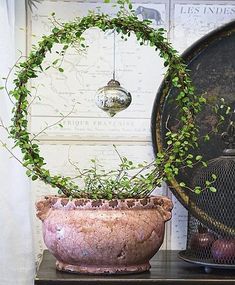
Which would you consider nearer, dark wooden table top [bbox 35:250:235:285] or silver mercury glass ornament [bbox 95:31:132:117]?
dark wooden table top [bbox 35:250:235:285]

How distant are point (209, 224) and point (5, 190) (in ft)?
1.86

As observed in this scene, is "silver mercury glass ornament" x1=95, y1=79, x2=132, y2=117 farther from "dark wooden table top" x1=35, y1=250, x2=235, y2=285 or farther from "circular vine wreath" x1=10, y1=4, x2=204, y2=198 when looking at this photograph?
"dark wooden table top" x1=35, y1=250, x2=235, y2=285

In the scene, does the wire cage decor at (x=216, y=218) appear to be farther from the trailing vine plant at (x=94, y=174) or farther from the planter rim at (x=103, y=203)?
the planter rim at (x=103, y=203)

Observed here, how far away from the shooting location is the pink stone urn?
146 cm

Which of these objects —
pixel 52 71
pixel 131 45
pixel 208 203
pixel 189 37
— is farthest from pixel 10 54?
pixel 208 203

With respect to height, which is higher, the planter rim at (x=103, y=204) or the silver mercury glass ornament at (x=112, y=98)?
the silver mercury glass ornament at (x=112, y=98)

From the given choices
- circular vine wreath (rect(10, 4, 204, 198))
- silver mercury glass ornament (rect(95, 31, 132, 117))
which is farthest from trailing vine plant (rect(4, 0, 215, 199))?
silver mercury glass ornament (rect(95, 31, 132, 117))

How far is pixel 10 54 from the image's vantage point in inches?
69.8

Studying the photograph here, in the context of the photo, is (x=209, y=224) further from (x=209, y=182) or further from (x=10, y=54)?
(x=10, y=54)

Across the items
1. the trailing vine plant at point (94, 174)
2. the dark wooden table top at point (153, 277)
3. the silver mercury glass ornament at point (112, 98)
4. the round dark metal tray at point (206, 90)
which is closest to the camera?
the dark wooden table top at point (153, 277)

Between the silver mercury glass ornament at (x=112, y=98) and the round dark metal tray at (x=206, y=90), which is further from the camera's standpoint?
the round dark metal tray at (x=206, y=90)

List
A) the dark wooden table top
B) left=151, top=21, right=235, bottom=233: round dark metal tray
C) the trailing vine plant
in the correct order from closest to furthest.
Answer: the dark wooden table top
the trailing vine plant
left=151, top=21, right=235, bottom=233: round dark metal tray

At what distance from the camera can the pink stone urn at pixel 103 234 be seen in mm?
1462

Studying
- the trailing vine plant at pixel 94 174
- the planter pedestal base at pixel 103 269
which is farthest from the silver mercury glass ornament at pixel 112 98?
the planter pedestal base at pixel 103 269
